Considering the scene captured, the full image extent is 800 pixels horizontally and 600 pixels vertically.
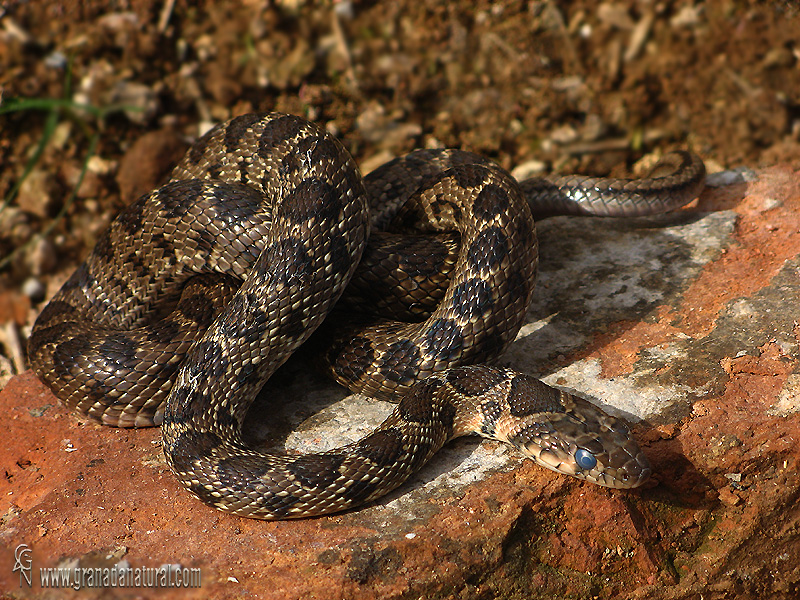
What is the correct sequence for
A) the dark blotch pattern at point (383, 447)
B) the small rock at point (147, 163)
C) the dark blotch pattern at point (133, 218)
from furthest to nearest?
the small rock at point (147, 163)
the dark blotch pattern at point (133, 218)
the dark blotch pattern at point (383, 447)

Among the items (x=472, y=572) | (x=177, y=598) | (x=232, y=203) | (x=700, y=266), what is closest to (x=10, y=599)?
(x=177, y=598)

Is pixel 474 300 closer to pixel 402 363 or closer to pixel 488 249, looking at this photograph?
pixel 488 249

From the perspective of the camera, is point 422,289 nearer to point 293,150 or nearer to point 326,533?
point 293,150

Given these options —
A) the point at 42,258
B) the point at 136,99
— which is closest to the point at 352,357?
the point at 42,258

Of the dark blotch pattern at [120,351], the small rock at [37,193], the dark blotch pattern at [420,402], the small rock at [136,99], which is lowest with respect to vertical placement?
the dark blotch pattern at [420,402]

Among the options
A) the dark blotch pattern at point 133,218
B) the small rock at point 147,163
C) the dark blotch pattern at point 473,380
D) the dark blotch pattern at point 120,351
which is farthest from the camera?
the small rock at point 147,163

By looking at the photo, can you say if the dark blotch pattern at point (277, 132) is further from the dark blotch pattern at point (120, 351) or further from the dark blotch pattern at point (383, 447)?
the dark blotch pattern at point (383, 447)

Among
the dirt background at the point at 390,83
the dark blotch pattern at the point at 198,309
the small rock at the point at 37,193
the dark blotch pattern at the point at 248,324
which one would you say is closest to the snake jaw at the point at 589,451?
the dark blotch pattern at the point at 248,324
